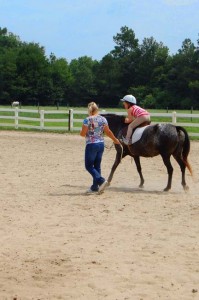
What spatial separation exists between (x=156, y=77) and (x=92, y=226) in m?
78.2

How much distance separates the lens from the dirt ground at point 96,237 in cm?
533

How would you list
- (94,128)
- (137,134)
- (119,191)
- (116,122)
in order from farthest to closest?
(116,122), (137,134), (119,191), (94,128)

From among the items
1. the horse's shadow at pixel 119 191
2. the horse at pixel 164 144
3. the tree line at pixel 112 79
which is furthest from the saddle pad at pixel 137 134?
the tree line at pixel 112 79

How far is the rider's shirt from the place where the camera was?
10.1 meters

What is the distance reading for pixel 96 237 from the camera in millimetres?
7148

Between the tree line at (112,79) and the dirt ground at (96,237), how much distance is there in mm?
63203

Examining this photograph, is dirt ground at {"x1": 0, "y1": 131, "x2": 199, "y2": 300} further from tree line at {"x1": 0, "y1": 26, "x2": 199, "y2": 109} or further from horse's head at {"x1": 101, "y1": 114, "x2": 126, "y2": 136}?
tree line at {"x1": 0, "y1": 26, "x2": 199, "y2": 109}

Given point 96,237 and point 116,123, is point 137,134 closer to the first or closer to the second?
point 116,123

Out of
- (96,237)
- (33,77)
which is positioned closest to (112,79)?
(33,77)

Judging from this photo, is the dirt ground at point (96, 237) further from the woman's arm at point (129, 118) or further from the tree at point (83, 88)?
the tree at point (83, 88)

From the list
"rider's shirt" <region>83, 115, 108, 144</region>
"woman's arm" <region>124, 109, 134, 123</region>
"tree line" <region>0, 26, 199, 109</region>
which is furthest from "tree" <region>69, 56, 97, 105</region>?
"rider's shirt" <region>83, 115, 108, 144</region>

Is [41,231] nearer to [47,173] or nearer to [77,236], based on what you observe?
[77,236]

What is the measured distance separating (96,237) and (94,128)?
10.9 ft

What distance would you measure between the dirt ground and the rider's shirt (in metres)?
0.99
